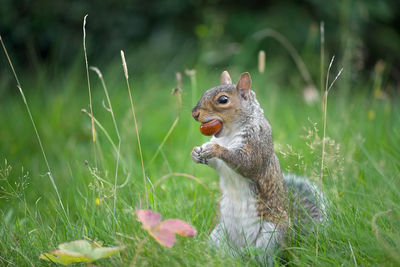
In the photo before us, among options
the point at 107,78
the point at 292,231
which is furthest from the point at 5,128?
the point at 292,231

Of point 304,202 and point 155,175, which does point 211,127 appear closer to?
point 304,202

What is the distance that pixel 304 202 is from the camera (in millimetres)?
2197

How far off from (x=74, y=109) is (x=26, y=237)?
8.44 ft

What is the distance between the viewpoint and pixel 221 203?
2080mm

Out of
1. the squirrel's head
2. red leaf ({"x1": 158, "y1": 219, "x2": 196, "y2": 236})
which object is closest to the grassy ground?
red leaf ({"x1": 158, "y1": 219, "x2": 196, "y2": 236})

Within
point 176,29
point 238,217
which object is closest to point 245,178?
point 238,217

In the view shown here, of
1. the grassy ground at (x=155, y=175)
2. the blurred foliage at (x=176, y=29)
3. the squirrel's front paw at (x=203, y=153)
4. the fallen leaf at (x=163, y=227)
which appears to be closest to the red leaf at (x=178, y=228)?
the fallen leaf at (x=163, y=227)

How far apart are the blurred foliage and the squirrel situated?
3315mm

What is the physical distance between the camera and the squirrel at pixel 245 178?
1942mm

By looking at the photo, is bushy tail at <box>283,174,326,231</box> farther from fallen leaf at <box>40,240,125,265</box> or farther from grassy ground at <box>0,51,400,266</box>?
fallen leaf at <box>40,240,125,265</box>

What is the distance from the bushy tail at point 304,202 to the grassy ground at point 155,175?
0.18 feet

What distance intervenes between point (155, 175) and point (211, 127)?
3.64ft

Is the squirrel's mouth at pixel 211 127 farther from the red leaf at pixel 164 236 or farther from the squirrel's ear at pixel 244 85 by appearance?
the red leaf at pixel 164 236

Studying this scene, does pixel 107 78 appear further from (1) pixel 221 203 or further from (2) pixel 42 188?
(1) pixel 221 203
